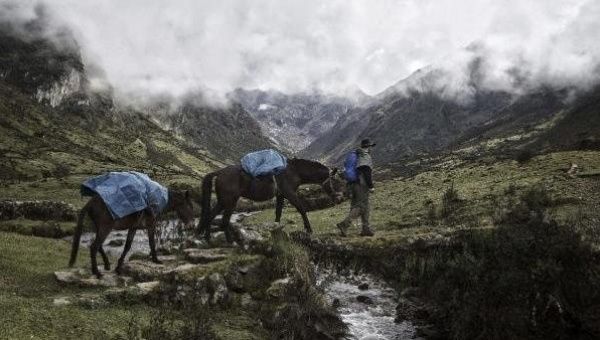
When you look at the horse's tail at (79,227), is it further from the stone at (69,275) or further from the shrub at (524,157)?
the shrub at (524,157)

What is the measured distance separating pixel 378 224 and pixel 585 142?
66.6ft

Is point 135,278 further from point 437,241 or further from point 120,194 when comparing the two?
point 437,241

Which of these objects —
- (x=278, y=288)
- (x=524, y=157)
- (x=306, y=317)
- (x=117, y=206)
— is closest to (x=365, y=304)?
(x=278, y=288)

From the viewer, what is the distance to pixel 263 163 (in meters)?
19.5

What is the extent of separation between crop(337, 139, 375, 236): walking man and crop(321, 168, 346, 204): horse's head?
2.70 feet

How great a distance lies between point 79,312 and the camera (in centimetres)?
1182

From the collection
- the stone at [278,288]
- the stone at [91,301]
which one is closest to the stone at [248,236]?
the stone at [278,288]

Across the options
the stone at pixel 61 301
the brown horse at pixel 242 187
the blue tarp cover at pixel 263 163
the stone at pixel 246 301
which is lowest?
the stone at pixel 61 301

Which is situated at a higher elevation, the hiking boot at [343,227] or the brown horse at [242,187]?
the brown horse at [242,187]

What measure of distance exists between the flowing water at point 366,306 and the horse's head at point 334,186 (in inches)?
144

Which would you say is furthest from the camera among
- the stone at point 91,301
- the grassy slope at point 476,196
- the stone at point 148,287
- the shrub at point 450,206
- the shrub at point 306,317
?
the shrub at point 450,206

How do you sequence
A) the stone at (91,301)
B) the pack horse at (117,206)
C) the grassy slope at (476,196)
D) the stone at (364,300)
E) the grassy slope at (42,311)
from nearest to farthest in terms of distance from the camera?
the grassy slope at (42,311)
the stone at (91,301)
the pack horse at (117,206)
the stone at (364,300)
the grassy slope at (476,196)

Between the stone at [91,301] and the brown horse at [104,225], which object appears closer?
the stone at [91,301]

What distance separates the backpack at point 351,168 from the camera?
70.6ft
